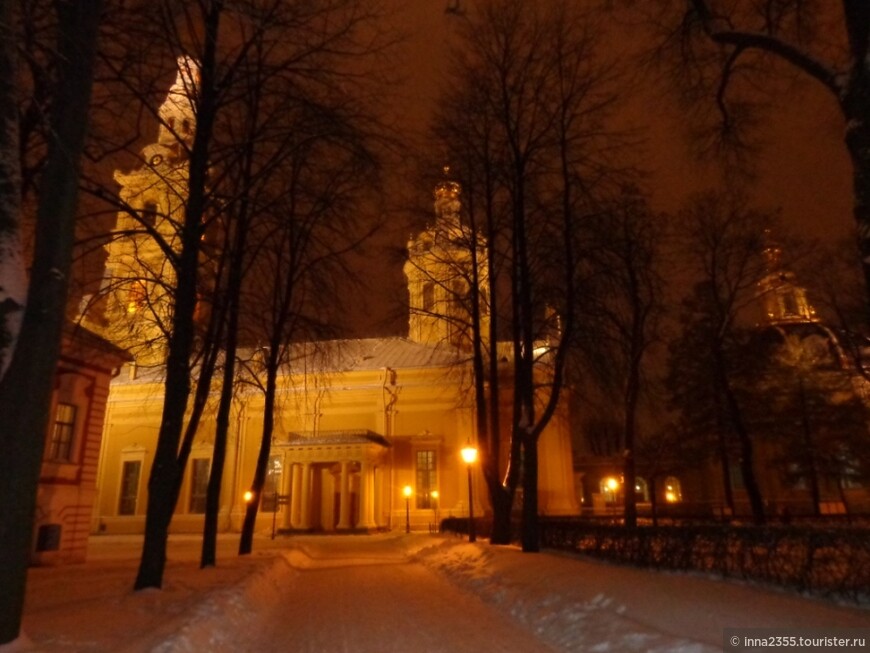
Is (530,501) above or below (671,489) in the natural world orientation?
below

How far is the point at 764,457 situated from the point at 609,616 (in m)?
43.4

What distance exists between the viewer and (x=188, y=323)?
11070 millimetres

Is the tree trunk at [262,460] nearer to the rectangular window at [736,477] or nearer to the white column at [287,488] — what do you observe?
the white column at [287,488]

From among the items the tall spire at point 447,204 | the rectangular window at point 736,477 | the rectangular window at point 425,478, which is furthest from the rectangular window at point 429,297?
the rectangular window at point 736,477

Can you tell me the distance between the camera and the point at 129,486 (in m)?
45.8

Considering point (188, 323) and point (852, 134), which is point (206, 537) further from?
point (852, 134)

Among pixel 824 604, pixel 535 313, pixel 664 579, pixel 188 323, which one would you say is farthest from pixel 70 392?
pixel 824 604

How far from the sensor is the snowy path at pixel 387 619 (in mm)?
7492

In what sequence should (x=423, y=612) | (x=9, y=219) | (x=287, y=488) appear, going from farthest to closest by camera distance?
(x=287, y=488), (x=423, y=612), (x=9, y=219)

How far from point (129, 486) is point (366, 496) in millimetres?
18800

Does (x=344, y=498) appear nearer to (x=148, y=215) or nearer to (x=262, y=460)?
(x=262, y=460)

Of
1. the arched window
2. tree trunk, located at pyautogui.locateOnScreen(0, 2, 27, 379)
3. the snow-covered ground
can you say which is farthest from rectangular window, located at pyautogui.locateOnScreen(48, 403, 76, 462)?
the arched window

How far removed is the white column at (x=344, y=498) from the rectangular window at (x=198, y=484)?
10.5m

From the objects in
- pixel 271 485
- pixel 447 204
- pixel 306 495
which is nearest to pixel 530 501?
pixel 447 204
